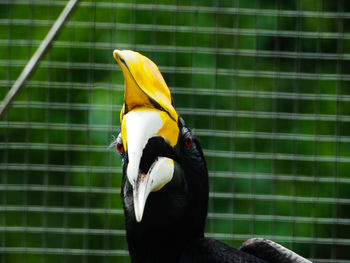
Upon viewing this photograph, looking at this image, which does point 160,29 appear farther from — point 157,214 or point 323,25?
point 157,214

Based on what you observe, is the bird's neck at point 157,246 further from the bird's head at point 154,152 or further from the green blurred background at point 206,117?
the green blurred background at point 206,117

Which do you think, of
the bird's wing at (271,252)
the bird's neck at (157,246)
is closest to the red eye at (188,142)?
the bird's neck at (157,246)

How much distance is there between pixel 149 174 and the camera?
3.21 ft

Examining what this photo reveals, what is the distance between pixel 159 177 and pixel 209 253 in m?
0.19

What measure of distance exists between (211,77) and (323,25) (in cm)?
36

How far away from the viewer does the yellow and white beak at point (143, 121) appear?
Result: 3.15 ft

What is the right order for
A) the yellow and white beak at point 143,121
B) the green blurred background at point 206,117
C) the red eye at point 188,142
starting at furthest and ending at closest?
the green blurred background at point 206,117 < the red eye at point 188,142 < the yellow and white beak at point 143,121

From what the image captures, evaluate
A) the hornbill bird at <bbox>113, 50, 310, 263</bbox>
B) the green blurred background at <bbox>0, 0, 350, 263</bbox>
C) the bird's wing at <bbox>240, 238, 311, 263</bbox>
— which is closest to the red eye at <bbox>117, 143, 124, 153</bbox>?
the hornbill bird at <bbox>113, 50, 310, 263</bbox>

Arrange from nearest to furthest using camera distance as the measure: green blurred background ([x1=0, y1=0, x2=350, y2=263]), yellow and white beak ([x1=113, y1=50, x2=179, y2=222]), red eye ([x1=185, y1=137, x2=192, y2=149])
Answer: yellow and white beak ([x1=113, y1=50, x2=179, y2=222]) < red eye ([x1=185, y1=137, x2=192, y2=149]) < green blurred background ([x1=0, y1=0, x2=350, y2=263])

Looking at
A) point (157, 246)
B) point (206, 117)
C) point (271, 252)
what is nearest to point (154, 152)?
point (157, 246)

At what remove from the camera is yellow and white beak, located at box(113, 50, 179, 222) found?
0.96 metres

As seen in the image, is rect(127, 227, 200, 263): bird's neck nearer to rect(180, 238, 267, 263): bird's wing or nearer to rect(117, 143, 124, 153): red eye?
rect(180, 238, 267, 263): bird's wing

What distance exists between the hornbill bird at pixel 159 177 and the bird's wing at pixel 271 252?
2.2 inches

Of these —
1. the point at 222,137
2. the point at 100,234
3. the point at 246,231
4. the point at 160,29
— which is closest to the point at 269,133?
the point at 222,137
